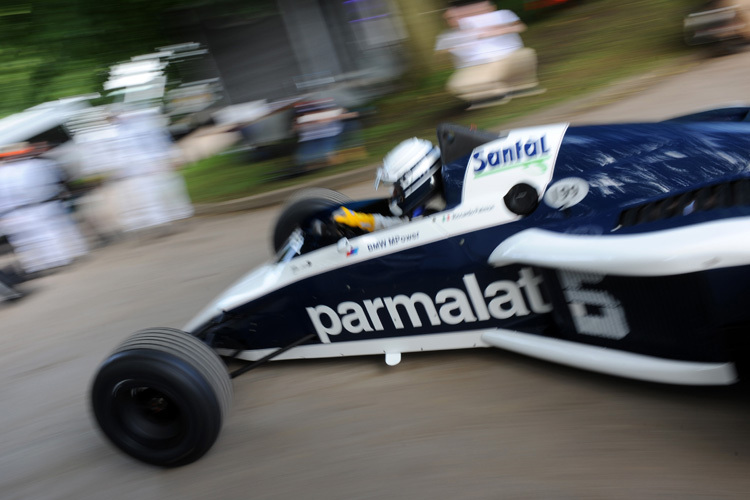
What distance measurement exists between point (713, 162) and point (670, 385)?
0.99 metres

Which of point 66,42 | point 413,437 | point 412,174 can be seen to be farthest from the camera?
point 66,42

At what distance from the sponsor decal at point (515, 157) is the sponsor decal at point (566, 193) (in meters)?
0.12

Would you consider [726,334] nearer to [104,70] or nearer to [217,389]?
[217,389]

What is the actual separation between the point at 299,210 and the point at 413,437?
7.27 feet

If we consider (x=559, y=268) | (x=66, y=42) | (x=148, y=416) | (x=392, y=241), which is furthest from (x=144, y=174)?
(x=559, y=268)

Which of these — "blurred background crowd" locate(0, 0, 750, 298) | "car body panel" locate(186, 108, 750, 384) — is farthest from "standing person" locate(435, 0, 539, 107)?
"car body panel" locate(186, 108, 750, 384)

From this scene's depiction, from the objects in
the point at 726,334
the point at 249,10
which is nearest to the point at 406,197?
the point at 726,334

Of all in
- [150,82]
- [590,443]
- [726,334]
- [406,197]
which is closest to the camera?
[726,334]

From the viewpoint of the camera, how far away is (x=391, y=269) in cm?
349

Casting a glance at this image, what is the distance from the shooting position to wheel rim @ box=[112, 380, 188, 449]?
11.3 feet

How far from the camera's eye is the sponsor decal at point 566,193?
10.1ft

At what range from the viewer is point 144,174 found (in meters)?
8.39

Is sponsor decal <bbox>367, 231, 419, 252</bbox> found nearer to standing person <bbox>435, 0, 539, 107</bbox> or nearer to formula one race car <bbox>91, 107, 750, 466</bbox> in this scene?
formula one race car <bbox>91, 107, 750, 466</bbox>

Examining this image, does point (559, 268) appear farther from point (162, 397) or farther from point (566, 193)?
point (162, 397)
